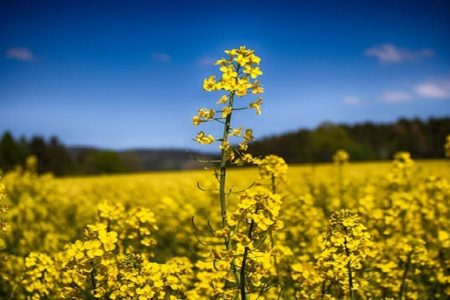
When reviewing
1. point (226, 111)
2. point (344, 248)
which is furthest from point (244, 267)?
point (226, 111)

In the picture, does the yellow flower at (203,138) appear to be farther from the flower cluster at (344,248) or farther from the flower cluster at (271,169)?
the flower cluster at (271,169)

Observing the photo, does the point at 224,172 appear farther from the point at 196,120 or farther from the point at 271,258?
the point at 271,258

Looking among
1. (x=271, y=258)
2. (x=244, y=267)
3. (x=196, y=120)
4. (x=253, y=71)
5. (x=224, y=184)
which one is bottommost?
(x=271, y=258)

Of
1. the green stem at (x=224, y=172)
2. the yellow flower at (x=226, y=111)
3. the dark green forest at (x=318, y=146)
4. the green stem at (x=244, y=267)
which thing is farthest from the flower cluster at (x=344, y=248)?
→ the dark green forest at (x=318, y=146)

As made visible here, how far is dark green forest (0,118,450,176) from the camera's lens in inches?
1881

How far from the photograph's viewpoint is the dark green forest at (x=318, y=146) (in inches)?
1881

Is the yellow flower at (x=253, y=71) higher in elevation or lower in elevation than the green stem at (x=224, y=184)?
higher

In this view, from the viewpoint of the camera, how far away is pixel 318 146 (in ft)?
173

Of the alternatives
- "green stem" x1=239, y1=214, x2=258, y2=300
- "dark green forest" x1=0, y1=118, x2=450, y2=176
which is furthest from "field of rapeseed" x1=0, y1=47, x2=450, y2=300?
"dark green forest" x1=0, y1=118, x2=450, y2=176

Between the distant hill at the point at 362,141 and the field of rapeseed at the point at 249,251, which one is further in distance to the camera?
the distant hill at the point at 362,141

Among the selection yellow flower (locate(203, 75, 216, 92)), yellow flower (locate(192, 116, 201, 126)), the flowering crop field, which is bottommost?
the flowering crop field

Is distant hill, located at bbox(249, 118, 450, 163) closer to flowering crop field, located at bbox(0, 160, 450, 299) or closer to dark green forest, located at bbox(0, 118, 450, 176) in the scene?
Result: dark green forest, located at bbox(0, 118, 450, 176)

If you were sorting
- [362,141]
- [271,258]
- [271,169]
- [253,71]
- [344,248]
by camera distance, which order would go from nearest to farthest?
A: [253,71] < [344,248] < [271,258] < [271,169] < [362,141]

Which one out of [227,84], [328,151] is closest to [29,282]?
[227,84]
